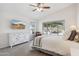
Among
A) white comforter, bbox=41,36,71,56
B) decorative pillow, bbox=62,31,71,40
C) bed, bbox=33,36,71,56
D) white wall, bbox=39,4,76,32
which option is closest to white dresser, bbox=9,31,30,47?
bed, bbox=33,36,71,56

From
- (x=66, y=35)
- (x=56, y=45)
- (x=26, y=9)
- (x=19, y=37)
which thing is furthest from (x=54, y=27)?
(x=19, y=37)

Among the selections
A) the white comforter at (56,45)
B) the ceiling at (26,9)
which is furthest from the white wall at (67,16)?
the white comforter at (56,45)

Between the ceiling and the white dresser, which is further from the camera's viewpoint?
the white dresser

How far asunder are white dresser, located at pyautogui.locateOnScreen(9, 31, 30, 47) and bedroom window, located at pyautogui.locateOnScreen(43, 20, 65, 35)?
1.48ft

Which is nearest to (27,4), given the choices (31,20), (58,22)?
(31,20)

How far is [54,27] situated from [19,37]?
0.90 metres

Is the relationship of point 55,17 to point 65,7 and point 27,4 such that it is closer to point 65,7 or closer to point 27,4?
point 65,7

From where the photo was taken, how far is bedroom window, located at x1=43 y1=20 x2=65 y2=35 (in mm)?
2186

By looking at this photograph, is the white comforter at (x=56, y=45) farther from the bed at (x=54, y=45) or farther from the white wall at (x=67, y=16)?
the white wall at (x=67, y=16)

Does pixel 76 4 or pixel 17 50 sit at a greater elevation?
pixel 76 4

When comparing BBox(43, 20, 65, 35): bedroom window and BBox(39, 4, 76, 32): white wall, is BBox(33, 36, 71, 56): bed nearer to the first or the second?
BBox(43, 20, 65, 35): bedroom window

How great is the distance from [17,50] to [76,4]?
162 centimetres

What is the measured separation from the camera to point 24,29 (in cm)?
234

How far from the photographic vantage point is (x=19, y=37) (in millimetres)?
2494
